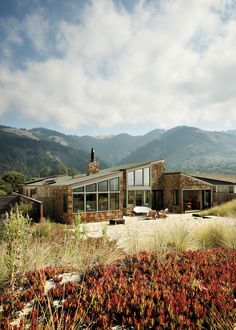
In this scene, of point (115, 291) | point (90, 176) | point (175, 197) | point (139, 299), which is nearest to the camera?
point (139, 299)

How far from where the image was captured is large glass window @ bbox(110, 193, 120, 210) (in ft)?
55.3

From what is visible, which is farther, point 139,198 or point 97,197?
point 139,198

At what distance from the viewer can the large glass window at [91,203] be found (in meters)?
15.9

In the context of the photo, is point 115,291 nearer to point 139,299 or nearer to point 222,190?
point 139,299

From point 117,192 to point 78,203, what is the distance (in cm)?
295

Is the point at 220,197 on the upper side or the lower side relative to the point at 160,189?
lower

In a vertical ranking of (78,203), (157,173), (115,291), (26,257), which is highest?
(157,173)

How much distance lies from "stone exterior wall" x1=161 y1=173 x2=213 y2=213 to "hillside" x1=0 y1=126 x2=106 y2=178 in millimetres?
80434

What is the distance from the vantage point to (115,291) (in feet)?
10.2

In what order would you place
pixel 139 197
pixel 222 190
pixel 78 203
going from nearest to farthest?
pixel 78 203 → pixel 139 197 → pixel 222 190

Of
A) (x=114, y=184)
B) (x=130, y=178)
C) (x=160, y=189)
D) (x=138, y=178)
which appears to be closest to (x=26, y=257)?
(x=114, y=184)

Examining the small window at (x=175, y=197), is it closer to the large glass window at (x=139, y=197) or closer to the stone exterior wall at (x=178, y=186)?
the stone exterior wall at (x=178, y=186)

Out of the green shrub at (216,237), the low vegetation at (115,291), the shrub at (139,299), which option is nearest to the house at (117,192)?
the green shrub at (216,237)

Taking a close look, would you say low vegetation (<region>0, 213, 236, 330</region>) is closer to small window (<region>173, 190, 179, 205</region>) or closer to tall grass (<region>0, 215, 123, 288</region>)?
tall grass (<region>0, 215, 123, 288</region>)
